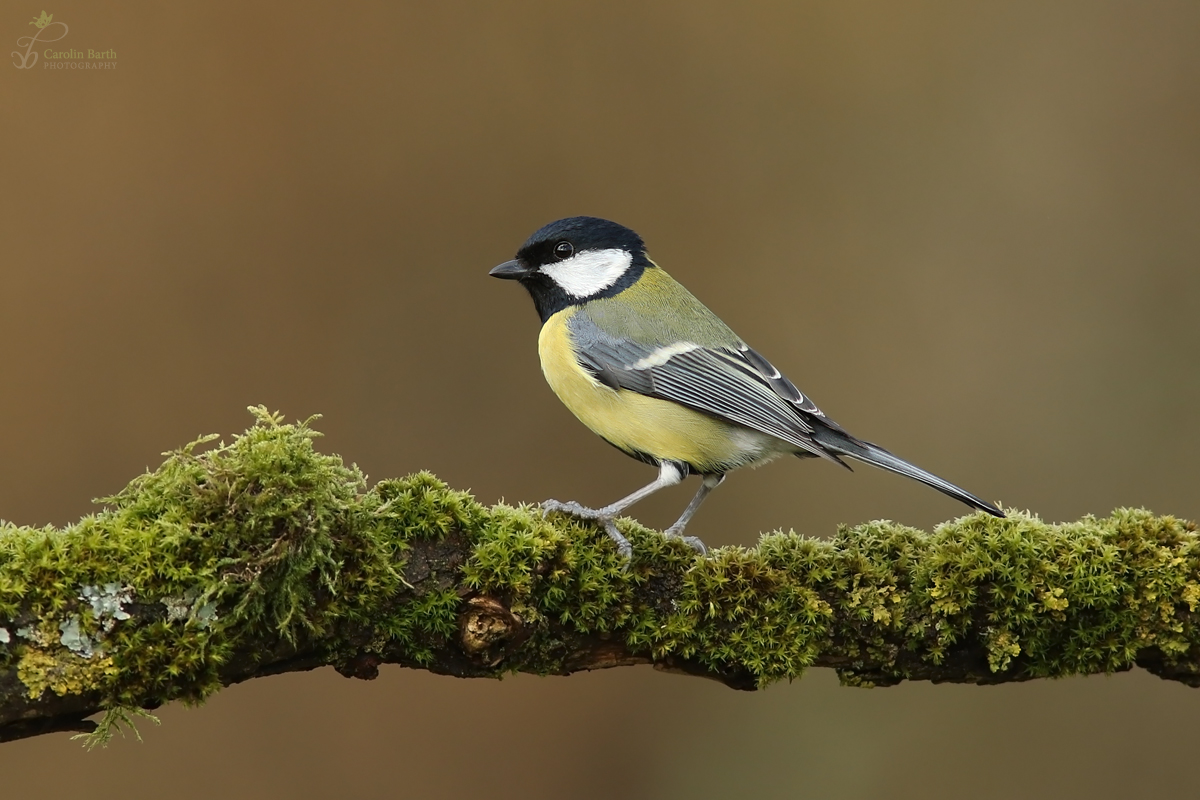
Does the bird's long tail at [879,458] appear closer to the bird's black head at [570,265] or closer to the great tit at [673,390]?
the great tit at [673,390]

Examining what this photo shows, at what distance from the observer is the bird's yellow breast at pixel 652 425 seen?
2.84m

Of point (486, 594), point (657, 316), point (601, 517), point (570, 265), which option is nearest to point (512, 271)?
point (570, 265)

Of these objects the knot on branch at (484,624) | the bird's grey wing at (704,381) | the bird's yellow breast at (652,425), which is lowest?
the knot on branch at (484,624)

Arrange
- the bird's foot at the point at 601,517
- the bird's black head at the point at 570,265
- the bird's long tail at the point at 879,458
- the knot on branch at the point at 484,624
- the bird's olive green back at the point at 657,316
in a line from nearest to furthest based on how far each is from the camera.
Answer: the knot on branch at the point at 484,624, the bird's foot at the point at 601,517, the bird's long tail at the point at 879,458, the bird's olive green back at the point at 657,316, the bird's black head at the point at 570,265

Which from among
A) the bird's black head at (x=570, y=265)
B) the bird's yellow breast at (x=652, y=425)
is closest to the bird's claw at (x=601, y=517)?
the bird's yellow breast at (x=652, y=425)

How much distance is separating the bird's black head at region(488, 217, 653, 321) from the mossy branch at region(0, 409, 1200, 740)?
111 centimetres

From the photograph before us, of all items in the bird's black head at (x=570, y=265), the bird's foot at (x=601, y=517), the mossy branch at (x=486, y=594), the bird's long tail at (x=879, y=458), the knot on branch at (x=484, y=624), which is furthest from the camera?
the bird's black head at (x=570, y=265)

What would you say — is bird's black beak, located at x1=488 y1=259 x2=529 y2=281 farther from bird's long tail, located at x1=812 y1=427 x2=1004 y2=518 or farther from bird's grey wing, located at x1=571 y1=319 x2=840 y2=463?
bird's long tail, located at x1=812 y1=427 x2=1004 y2=518

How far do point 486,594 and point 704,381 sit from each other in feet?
3.57

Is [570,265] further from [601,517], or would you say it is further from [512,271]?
[601,517]

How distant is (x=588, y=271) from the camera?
10.7ft

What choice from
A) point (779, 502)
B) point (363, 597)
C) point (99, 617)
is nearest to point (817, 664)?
point (363, 597)

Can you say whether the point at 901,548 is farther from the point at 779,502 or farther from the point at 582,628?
the point at 779,502

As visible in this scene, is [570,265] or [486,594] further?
[570,265]
